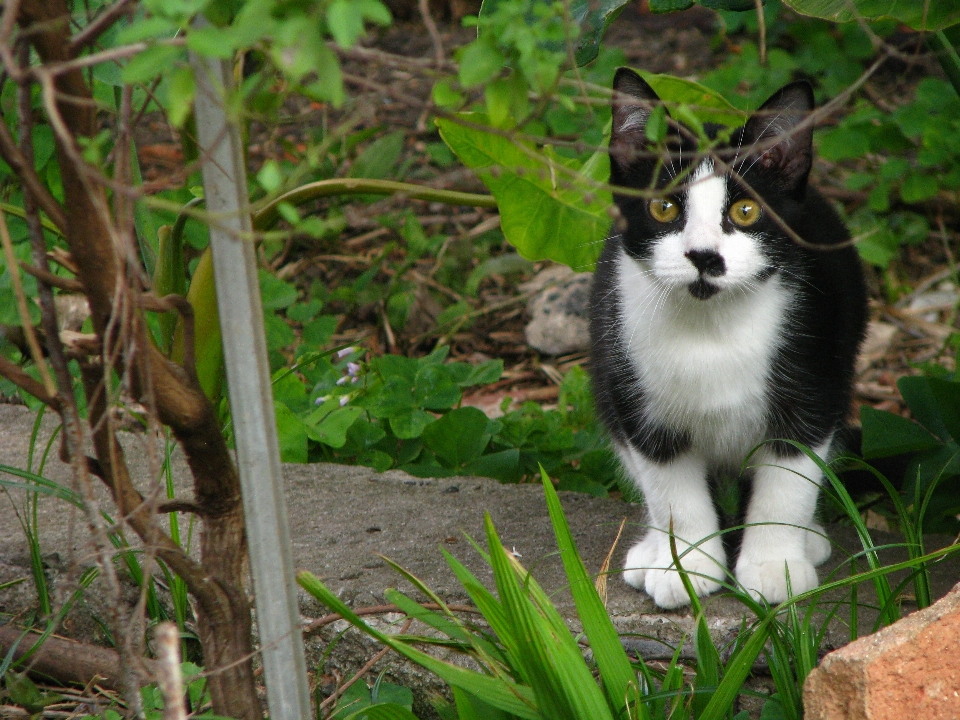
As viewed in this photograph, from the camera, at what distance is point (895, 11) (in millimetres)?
1876

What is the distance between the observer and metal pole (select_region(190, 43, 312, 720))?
1.12 meters

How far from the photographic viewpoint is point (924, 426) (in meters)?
2.26

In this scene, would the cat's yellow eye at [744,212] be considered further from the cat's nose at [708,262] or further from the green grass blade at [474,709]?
the green grass blade at [474,709]

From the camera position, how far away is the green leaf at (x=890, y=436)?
7.13 ft

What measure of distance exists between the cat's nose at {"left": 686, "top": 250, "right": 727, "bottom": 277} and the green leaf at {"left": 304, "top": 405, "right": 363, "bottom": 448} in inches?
42.5

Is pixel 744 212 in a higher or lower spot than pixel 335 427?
higher

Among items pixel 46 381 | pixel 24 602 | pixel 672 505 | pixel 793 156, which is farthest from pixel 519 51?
pixel 24 602

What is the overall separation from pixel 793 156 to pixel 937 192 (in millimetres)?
2626

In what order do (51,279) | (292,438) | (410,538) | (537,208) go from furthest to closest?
(292,438)
(537,208)
(410,538)
(51,279)

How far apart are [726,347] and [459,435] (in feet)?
A: 3.02

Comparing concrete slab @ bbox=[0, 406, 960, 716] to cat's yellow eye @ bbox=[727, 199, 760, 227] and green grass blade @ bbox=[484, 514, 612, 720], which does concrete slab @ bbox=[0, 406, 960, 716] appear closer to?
green grass blade @ bbox=[484, 514, 612, 720]

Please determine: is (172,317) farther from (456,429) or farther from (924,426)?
(924,426)

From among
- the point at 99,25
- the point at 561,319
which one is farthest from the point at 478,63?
the point at 561,319

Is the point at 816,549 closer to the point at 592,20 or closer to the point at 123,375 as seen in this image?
the point at 592,20
